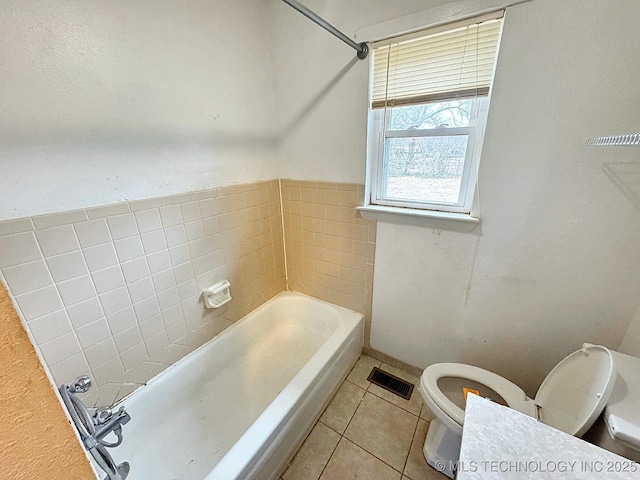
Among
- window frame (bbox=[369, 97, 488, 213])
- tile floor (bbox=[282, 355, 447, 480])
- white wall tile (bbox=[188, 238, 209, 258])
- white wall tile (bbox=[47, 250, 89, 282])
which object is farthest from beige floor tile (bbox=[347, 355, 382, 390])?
white wall tile (bbox=[47, 250, 89, 282])

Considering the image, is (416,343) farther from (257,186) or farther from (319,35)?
(319,35)

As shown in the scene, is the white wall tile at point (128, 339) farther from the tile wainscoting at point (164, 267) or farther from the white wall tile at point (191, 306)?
the white wall tile at point (191, 306)

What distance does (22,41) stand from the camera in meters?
0.85

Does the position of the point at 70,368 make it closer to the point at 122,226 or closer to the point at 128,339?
the point at 128,339

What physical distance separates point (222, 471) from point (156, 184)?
1227mm

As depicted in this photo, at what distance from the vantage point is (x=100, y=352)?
45.7 inches

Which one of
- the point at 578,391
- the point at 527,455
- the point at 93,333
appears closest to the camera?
the point at 527,455

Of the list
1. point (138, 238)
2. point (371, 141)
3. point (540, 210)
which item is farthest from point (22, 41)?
point (540, 210)

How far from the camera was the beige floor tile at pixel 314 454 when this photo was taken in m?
1.23

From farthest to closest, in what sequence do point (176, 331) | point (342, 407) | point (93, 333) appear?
point (342, 407)
point (176, 331)
point (93, 333)

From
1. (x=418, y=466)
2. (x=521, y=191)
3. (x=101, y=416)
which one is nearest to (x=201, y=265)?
(x=101, y=416)

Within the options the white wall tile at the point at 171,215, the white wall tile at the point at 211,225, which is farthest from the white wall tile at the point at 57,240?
the white wall tile at the point at 211,225

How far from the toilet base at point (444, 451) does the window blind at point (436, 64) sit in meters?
1.59

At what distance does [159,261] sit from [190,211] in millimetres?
298
